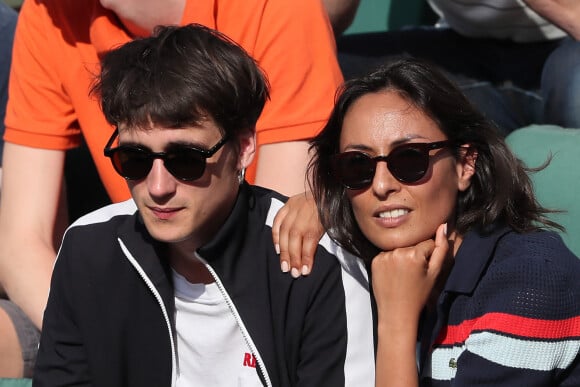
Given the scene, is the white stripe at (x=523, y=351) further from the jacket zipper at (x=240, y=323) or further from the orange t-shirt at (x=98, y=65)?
the orange t-shirt at (x=98, y=65)

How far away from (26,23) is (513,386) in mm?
1863

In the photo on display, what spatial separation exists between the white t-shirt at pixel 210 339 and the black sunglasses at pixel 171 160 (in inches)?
12.1

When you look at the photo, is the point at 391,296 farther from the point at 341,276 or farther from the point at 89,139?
the point at 89,139

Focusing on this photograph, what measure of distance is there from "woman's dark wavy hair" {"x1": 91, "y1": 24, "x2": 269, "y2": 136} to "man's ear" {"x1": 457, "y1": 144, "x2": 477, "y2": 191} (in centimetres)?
49

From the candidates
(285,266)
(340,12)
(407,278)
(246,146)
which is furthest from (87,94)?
(407,278)

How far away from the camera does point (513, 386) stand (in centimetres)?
209

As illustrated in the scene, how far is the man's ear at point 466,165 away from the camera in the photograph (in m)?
2.31

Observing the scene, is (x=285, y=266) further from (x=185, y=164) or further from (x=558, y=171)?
(x=558, y=171)

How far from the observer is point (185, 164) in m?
2.21

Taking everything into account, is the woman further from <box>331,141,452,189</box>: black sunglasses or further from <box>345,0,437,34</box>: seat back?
<box>345,0,437,34</box>: seat back

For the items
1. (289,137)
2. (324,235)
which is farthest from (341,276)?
(289,137)

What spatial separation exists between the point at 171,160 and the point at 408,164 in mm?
511

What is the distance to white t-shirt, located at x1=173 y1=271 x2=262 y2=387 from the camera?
93.7 inches

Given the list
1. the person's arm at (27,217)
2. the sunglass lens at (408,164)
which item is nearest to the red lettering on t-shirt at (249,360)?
the sunglass lens at (408,164)
